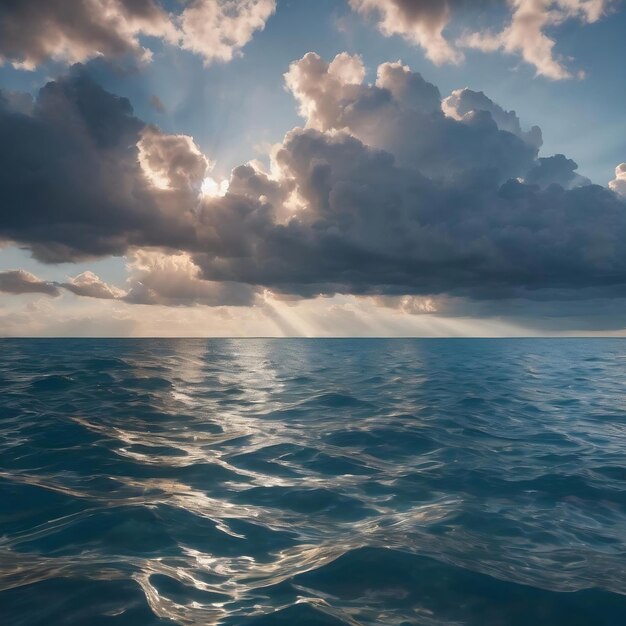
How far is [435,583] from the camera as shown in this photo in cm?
556

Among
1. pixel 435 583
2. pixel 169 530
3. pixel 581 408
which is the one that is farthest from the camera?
pixel 581 408

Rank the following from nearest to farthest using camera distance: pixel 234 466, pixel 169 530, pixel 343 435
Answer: pixel 169 530, pixel 234 466, pixel 343 435

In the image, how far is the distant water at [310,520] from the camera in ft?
16.4

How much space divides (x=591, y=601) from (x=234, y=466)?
794 cm

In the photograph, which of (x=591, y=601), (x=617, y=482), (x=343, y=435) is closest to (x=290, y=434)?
(x=343, y=435)

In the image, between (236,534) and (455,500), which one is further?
(455,500)

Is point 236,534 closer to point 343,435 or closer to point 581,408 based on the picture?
point 343,435

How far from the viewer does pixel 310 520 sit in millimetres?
7742

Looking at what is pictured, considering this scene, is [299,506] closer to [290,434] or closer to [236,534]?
[236,534]

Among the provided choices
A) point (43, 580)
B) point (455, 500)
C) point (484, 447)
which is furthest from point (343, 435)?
point (43, 580)

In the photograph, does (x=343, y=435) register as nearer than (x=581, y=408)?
Yes

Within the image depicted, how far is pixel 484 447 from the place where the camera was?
13.1 meters

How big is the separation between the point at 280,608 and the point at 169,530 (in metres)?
2.90

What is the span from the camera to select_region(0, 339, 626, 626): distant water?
5000mm
